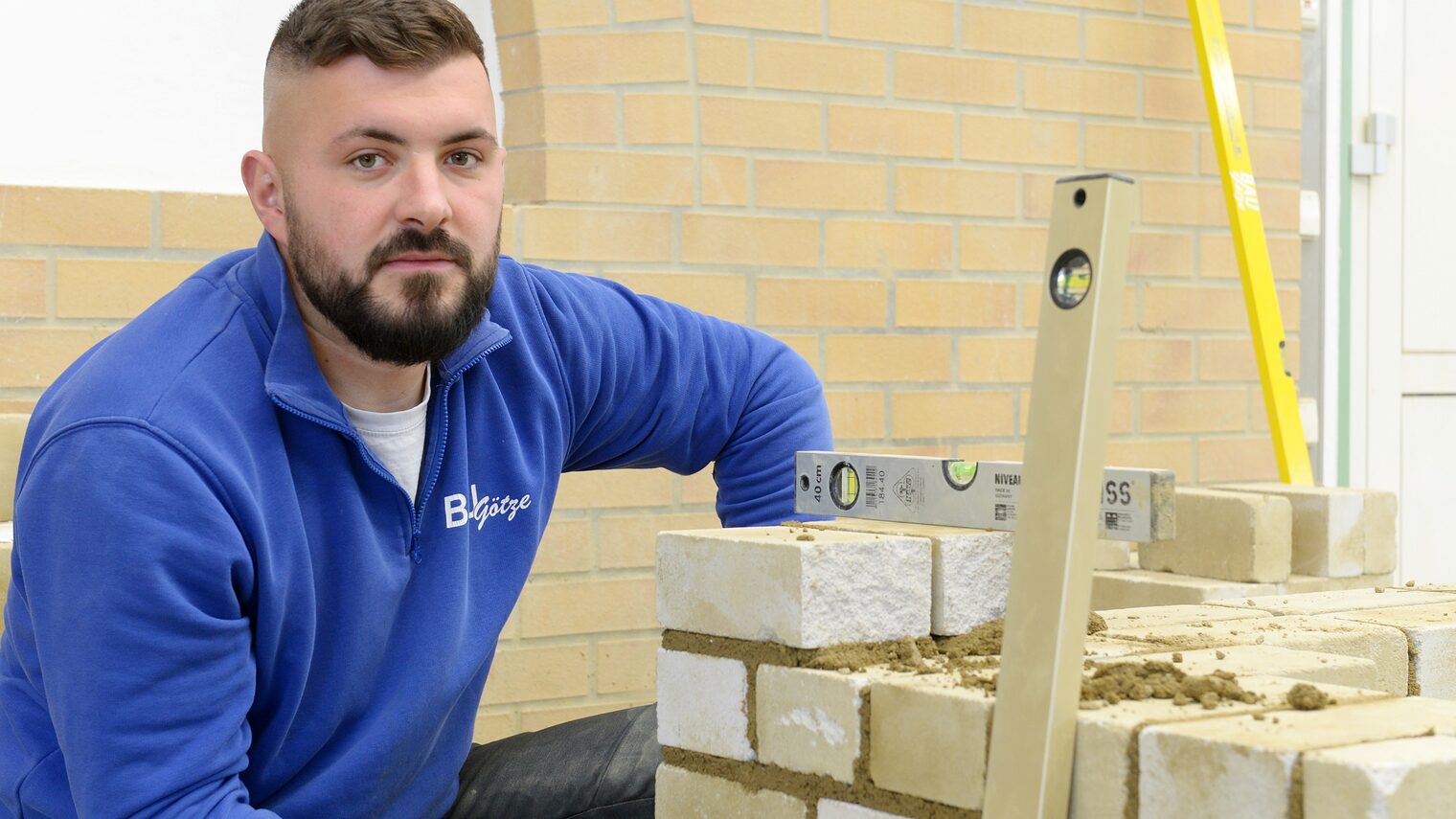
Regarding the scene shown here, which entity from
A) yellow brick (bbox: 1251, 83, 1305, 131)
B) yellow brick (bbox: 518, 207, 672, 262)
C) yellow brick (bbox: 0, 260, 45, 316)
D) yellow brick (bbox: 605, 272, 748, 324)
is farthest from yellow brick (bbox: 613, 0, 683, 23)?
yellow brick (bbox: 1251, 83, 1305, 131)

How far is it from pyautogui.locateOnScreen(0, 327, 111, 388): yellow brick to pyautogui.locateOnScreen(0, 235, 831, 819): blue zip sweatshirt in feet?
2.97

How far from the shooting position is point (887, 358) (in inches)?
137

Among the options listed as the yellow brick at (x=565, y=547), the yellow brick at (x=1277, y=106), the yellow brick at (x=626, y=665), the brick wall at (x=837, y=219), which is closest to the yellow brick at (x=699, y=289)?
the brick wall at (x=837, y=219)

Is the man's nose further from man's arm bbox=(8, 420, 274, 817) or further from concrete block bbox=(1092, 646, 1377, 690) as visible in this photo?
concrete block bbox=(1092, 646, 1377, 690)

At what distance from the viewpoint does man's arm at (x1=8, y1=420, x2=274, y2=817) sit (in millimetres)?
1689

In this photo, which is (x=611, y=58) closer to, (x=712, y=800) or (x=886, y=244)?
(x=886, y=244)

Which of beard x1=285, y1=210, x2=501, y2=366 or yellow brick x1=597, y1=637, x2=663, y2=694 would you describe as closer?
beard x1=285, y1=210, x2=501, y2=366

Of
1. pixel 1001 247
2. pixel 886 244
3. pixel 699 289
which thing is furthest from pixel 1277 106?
pixel 699 289

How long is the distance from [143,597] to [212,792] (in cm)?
24

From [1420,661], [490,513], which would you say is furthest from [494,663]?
[1420,661]

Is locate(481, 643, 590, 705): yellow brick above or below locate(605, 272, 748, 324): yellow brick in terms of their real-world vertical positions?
below

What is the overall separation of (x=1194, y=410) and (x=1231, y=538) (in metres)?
1.01

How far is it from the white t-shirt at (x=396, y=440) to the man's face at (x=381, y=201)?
0.09 metres

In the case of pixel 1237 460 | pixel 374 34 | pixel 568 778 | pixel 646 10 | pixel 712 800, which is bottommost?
pixel 568 778
